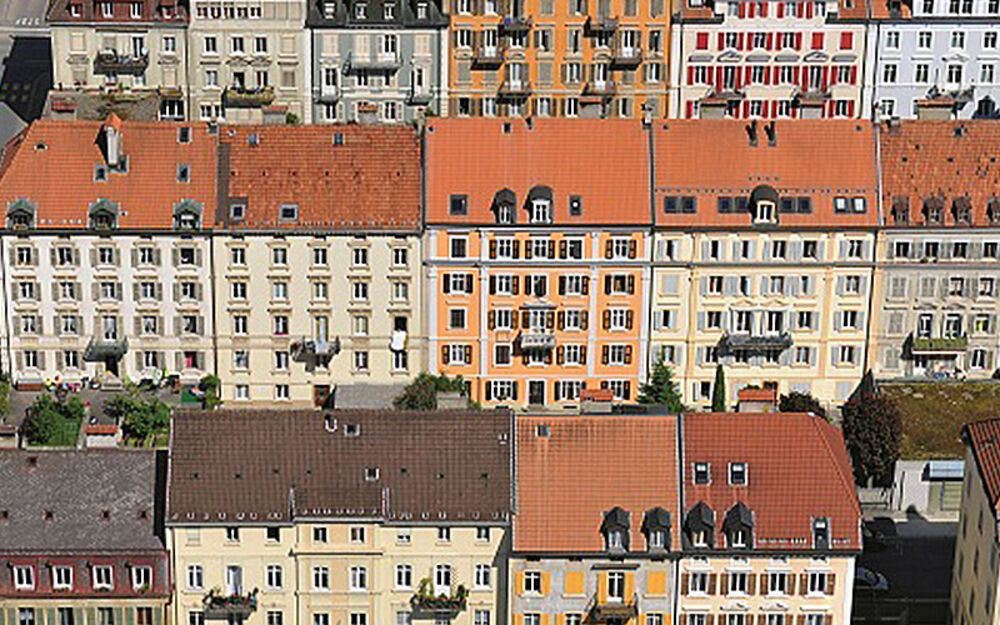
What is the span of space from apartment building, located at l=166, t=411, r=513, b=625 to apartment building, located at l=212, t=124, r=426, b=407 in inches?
1320

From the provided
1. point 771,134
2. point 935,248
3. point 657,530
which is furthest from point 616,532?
point 935,248

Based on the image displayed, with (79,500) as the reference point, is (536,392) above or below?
above

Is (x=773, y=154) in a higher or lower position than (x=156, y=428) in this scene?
higher

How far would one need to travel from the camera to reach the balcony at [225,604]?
142 m

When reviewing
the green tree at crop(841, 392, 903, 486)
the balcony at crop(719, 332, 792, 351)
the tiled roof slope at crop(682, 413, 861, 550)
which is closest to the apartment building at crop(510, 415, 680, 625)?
the tiled roof slope at crop(682, 413, 861, 550)

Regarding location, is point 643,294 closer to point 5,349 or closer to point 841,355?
point 841,355

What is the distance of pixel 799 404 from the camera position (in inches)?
6777

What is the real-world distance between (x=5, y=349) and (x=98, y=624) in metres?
42.4

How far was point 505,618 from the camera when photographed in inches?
5664

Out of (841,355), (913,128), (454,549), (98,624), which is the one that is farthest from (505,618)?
(913,128)

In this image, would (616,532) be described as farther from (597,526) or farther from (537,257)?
(537,257)

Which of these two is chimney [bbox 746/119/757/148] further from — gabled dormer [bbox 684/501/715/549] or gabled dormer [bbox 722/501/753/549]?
gabled dormer [bbox 684/501/715/549]

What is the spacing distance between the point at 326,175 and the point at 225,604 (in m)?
45.4

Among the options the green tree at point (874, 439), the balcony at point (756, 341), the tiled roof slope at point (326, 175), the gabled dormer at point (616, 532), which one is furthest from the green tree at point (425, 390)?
the green tree at point (874, 439)
